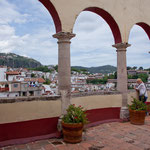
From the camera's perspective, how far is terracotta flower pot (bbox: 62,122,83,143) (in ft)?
10.8

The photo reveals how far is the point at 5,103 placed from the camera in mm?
3207

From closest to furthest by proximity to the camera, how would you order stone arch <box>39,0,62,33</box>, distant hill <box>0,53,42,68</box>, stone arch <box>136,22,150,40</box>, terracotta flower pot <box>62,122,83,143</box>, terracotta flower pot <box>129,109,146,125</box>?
terracotta flower pot <box>62,122,83,143</box> < stone arch <box>39,0,62,33</box> < terracotta flower pot <box>129,109,146,125</box> < stone arch <box>136,22,150,40</box> < distant hill <box>0,53,42,68</box>

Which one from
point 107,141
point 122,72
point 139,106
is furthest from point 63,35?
point 139,106

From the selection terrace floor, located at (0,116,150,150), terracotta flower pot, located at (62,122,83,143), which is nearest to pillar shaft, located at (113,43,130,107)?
terrace floor, located at (0,116,150,150)

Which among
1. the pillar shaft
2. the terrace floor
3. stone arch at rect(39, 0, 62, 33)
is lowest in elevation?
the terrace floor

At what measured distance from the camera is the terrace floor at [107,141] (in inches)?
125

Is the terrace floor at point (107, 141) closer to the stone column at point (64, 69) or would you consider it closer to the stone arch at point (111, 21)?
the stone column at point (64, 69)

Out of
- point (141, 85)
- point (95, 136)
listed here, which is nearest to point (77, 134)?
point (95, 136)

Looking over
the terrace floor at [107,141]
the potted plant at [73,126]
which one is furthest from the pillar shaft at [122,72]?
the potted plant at [73,126]

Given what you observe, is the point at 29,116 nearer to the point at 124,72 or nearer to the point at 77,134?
the point at 77,134

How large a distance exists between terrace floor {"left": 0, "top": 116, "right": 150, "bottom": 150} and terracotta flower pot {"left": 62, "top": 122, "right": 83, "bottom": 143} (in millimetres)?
103

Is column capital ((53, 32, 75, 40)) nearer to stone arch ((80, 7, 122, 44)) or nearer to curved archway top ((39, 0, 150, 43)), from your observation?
curved archway top ((39, 0, 150, 43))

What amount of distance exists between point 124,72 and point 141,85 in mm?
750

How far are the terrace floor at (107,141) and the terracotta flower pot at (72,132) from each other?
0.34 feet
